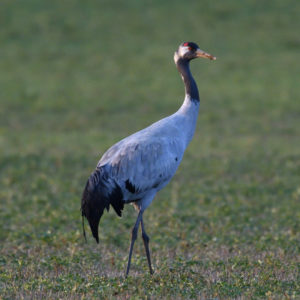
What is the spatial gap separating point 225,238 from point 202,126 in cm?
1086

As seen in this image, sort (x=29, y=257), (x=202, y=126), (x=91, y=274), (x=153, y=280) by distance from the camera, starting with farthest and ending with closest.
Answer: (x=202, y=126) < (x=29, y=257) < (x=91, y=274) < (x=153, y=280)

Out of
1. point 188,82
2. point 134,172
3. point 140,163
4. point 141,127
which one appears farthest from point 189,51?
point 141,127

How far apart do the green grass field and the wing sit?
901mm

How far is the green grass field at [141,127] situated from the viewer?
6.96m

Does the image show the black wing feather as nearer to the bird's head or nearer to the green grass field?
the green grass field

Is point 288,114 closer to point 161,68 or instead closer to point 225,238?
point 161,68

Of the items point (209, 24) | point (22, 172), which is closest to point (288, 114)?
point (22, 172)

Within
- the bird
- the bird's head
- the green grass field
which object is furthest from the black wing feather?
the bird's head

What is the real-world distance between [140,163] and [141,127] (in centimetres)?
1217

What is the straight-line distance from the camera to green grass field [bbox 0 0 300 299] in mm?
6964

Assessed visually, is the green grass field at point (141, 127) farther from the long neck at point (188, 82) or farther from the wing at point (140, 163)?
the long neck at point (188, 82)

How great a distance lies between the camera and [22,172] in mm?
13023

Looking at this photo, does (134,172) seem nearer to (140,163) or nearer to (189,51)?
(140,163)

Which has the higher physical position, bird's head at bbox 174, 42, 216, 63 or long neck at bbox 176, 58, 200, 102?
bird's head at bbox 174, 42, 216, 63
